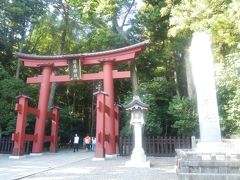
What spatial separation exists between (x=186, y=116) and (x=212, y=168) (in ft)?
29.0

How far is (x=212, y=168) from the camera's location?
22.5 ft

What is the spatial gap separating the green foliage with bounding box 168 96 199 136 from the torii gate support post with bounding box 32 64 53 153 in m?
8.22

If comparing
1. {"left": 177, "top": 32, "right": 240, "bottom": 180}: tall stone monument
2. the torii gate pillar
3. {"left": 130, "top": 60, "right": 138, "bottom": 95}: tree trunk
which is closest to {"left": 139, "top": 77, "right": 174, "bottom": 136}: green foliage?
{"left": 130, "top": 60, "right": 138, "bottom": 95}: tree trunk

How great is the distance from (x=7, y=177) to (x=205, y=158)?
5.91m

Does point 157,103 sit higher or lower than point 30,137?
higher

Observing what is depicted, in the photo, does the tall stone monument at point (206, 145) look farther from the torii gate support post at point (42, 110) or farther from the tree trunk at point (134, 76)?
the tree trunk at point (134, 76)

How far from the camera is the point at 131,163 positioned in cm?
1075

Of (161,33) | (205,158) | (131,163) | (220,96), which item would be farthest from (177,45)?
(205,158)

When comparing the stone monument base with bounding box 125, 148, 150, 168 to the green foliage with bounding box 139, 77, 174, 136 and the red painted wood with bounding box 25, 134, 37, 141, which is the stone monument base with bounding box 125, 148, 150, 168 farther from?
the red painted wood with bounding box 25, 134, 37, 141

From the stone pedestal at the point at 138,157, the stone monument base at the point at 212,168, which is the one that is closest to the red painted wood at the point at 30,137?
the stone pedestal at the point at 138,157

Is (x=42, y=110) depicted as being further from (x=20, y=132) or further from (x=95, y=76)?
(x=95, y=76)

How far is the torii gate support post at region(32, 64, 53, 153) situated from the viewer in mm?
16156

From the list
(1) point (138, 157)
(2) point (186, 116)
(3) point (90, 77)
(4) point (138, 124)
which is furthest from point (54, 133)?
(1) point (138, 157)

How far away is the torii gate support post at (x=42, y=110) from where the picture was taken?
53.0ft
